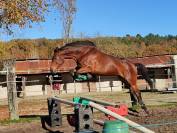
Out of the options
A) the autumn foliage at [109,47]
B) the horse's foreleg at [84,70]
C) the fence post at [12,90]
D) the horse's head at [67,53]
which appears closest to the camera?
the horse's head at [67,53]

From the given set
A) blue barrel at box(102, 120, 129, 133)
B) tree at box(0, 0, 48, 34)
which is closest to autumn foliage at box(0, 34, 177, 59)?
tree at box(0, 0, 48, 34)

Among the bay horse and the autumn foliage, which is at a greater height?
the autumn foliage

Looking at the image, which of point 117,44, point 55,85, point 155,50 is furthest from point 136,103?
point 155,50

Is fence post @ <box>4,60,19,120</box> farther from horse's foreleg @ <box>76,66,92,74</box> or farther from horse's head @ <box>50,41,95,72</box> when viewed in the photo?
horse's foreleg @ <box>76,66,92,74</box>

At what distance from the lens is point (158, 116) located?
1234 cm

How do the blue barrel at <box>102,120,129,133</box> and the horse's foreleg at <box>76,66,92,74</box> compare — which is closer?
the blue barrel at <box>102,120,129,133</box>

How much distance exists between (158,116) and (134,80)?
1466mm

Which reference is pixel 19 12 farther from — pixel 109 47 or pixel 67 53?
pixel 109 47

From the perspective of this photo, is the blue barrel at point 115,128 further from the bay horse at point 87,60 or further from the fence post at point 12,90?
the fence post at point 12,90

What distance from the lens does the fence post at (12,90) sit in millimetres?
13180

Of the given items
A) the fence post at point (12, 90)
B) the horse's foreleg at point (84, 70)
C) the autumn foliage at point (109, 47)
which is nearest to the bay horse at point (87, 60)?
the horse's foreleg at point (84, 70)

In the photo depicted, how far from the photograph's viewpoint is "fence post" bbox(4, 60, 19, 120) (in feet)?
43.2

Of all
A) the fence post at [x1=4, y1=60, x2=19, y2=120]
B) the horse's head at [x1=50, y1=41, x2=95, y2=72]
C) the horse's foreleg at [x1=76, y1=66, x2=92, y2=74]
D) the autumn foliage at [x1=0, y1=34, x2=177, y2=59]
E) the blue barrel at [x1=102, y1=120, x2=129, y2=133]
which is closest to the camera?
the blue barrel at [x1=102, y1=120, x2=129, y2=133]

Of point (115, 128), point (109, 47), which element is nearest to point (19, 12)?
point (115, 128)
